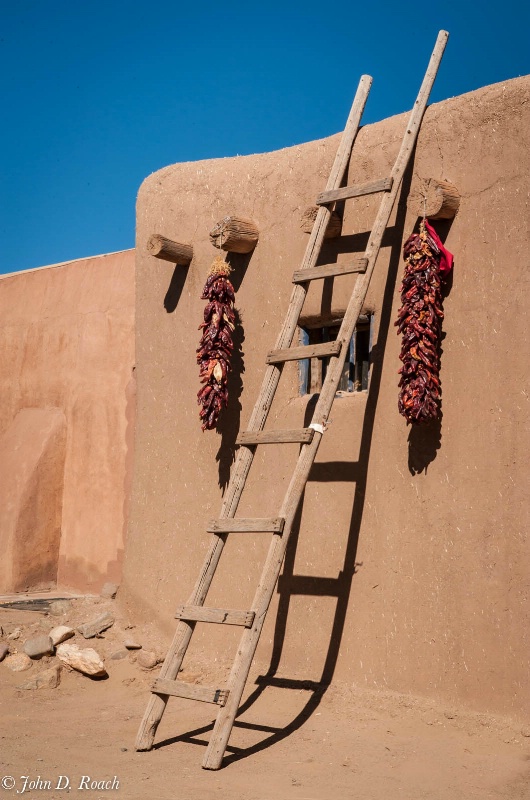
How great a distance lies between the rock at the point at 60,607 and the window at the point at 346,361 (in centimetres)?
267

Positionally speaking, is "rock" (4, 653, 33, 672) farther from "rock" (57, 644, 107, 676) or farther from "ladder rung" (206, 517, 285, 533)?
"ladder rung" (206, 517, 285, 533)

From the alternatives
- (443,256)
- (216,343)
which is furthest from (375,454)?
(216,343)

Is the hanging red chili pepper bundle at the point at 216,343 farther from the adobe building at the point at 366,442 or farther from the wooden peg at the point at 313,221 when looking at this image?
the wooden peg at the point at 313,221

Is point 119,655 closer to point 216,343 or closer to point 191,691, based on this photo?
point 191,691

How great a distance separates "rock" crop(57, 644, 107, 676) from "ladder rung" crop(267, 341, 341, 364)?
7.86ft

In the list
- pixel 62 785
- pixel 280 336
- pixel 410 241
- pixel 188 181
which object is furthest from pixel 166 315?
pixel 62 785

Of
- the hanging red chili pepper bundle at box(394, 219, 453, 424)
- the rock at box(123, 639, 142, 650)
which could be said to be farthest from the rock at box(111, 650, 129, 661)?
the hanging red chili pepper bundle at box(394, 219, 453, 424)

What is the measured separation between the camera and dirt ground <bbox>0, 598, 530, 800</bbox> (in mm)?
4371

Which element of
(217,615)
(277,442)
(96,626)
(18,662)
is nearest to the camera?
(217,615)

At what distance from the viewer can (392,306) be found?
18.6 ft

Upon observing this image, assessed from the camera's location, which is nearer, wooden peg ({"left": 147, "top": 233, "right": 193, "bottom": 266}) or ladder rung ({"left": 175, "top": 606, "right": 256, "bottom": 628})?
ladder rung ({"left": 175, "top": 606, "right": 256, "bottom": 628})

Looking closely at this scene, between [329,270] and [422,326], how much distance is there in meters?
0.65

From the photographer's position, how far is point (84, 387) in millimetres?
8984

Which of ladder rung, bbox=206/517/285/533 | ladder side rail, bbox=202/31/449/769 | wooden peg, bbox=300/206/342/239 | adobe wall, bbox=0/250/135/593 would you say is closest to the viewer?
ladder side rail, bbox=202/31/449/769
